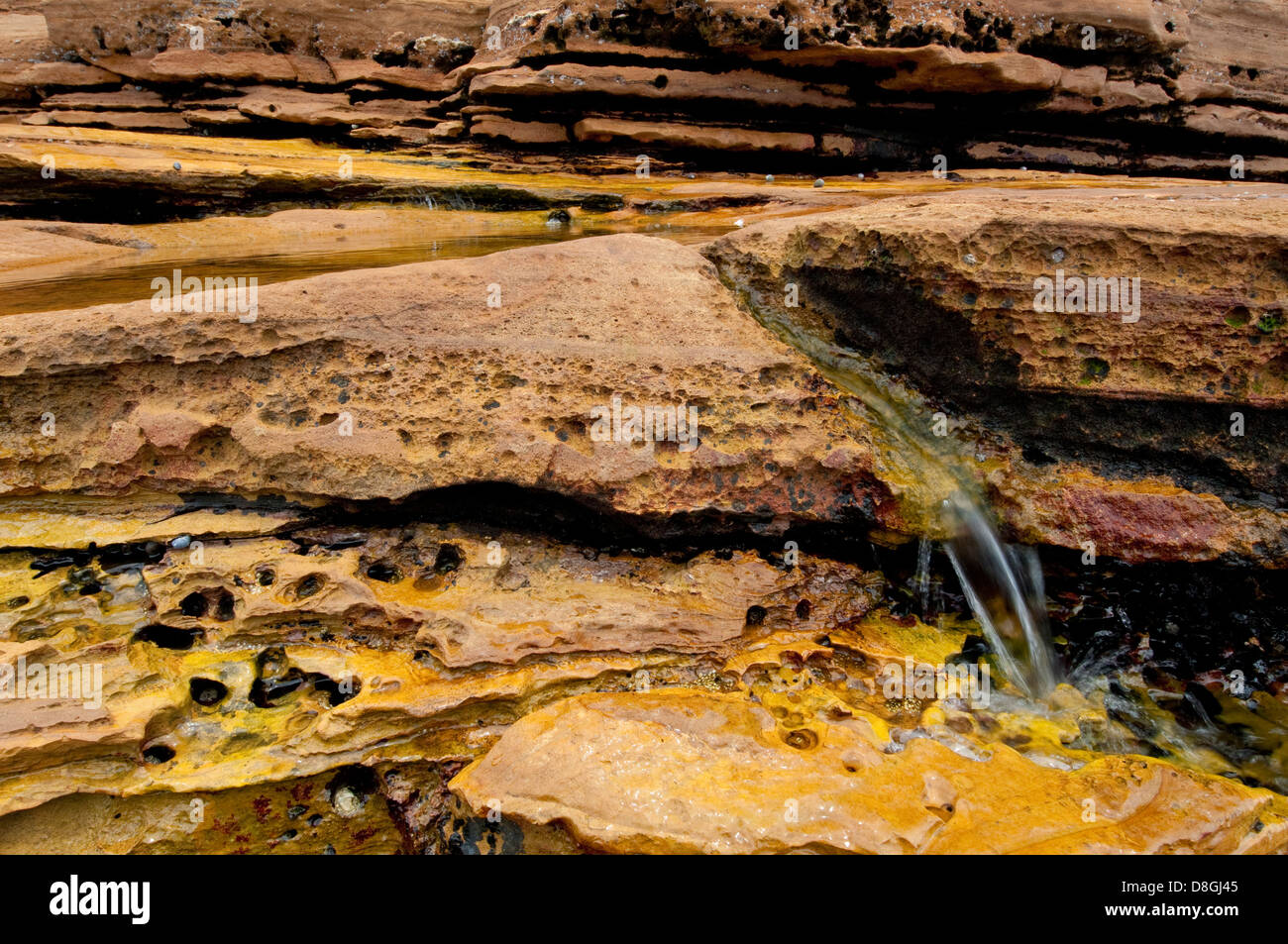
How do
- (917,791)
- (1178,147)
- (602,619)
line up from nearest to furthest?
(917,791), (602,619), (1178,147)

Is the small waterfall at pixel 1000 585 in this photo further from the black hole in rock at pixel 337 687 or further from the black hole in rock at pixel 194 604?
the black hole in rock at pixel 194 604

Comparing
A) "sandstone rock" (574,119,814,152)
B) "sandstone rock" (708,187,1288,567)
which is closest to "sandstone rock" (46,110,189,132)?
"sandstone rock" (574,119,814,152)

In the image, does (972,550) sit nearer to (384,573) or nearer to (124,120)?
(384,573)

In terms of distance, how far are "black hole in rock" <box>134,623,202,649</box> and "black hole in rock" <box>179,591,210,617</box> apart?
91 millimetres

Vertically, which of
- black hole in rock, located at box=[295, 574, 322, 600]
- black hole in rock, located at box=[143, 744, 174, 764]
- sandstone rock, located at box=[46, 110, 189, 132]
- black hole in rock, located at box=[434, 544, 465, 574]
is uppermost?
sandstone rock, located at box=[46, 110, 189, 132]

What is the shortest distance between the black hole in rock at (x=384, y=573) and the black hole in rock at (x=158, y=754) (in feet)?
3.48

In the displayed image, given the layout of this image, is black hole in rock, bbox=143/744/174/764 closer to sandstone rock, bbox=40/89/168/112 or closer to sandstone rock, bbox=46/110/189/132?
sandstone rock, bbox=46/110/189/132

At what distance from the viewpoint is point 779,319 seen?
15.0 ft

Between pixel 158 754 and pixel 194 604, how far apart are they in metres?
0.73

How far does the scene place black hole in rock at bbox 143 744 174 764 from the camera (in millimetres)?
2996

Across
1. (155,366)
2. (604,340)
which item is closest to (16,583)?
(155,366)

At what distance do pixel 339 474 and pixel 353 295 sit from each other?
3.31 feet

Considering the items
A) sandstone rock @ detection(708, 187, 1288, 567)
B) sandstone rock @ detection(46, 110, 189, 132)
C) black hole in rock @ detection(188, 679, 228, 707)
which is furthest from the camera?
sandstone rock @ detection(46, 110, 189, 132)

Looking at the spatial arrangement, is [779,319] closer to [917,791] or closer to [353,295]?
[353,295]
